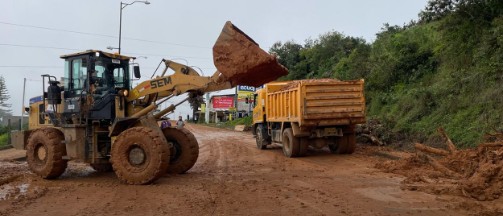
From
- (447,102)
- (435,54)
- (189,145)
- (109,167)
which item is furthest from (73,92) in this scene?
(435,54)

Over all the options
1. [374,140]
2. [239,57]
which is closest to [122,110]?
[239,57]

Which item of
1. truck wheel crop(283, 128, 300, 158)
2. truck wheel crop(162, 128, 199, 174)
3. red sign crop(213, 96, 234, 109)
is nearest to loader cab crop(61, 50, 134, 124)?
truck wheel crop(162, 128, 199, 174)

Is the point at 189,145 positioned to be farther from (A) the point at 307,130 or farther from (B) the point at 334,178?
(A) the point at 307,130

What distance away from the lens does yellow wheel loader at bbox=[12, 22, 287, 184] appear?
9.53 m

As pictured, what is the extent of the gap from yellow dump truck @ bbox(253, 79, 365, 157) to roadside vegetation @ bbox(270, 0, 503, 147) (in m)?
3.32

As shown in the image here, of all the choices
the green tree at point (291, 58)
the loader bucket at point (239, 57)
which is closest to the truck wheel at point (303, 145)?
the loader bucket at point (239, 57)

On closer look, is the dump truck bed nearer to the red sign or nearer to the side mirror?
the side mirror

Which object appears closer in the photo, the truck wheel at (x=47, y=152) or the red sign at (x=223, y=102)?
the truck wheel at (x=47, y=152)

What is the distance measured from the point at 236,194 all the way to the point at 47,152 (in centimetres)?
516

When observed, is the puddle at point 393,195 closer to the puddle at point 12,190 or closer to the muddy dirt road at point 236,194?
the muddy dirt road at point 236,194

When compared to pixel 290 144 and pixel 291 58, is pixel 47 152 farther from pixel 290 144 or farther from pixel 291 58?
pixel 291 58

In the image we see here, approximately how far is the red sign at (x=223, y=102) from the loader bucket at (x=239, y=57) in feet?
185

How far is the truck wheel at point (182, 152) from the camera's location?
37.0 ft

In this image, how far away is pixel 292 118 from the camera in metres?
14.8
